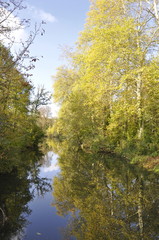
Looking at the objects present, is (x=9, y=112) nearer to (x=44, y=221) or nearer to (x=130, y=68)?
(x=44, y=221)

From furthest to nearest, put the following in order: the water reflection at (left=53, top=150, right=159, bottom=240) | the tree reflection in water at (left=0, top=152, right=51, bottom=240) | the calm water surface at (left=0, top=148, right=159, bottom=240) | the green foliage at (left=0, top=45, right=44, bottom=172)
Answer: the tree reflection in water at (left=0, top=152, right=51, bottom=240) → the green foliage at (left=0, top=45, right=44, bottom=172) → the calm water surface at (left=0, top=148, right=159, bottom=240) → the water reflection at (left=53, top=150, right=159, bottom=240)

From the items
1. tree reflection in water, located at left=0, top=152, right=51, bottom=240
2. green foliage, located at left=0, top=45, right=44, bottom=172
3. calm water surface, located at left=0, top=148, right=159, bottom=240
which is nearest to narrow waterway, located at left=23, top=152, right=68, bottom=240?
calm water surface, located at left=0, top=148, right=159, bottom=240

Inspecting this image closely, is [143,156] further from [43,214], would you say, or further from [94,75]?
[43,214]

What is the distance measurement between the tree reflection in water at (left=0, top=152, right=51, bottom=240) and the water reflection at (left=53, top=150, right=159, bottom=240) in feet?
3.76

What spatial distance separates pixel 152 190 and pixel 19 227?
5504 mm

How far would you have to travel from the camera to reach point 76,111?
2444 cm

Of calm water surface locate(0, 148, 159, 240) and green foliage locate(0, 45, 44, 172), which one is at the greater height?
green foliage locate(0, 45, 44, 172)

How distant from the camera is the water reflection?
5.79 metres

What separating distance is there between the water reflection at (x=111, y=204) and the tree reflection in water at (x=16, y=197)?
3.76ft

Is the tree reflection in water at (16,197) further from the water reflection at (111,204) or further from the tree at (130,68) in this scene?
the tree at (130,68)

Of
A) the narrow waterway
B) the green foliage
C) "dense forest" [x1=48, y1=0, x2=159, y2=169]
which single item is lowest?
the narrow waterway

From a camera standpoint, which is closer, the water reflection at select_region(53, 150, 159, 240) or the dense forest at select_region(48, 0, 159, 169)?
the water reflection at select_region(53, 150, 159, 240)

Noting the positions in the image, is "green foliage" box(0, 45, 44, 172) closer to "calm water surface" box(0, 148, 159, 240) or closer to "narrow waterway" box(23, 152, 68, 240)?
"calm water surface" box(0, 148, 159, 240)

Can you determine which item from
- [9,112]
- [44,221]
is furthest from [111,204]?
[9,112]
